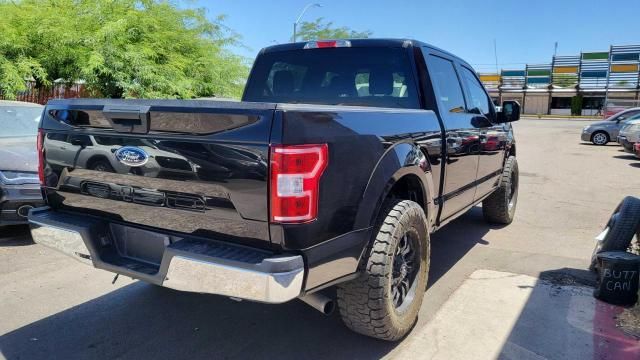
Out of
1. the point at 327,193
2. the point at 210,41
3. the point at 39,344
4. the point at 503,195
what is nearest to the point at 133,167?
the point at 327,193

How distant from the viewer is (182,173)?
2.61m

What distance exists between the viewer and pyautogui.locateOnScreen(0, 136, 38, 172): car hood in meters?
5.54

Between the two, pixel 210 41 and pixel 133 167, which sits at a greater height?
pixel 210 41

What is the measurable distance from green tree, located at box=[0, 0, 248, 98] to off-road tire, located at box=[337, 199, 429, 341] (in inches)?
498

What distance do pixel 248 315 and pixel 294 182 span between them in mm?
1723

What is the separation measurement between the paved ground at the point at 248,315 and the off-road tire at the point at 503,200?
637 mm

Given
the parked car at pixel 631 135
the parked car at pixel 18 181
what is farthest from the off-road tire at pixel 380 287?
the parked car at pixel 631 135

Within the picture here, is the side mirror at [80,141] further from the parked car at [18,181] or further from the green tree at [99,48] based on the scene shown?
the green tree at [99,48]

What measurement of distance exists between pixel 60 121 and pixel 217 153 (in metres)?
1.30

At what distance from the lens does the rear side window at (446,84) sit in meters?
4.19

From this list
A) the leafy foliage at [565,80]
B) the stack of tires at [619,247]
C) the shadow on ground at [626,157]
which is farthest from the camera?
the leafy foliage at [565,80]

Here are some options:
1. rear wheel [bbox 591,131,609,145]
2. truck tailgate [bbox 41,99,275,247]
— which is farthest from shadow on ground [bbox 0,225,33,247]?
rear wheel [bbox 591,131,609,145]

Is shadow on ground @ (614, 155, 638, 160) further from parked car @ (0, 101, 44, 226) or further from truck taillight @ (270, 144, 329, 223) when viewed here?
truck taillight @ (270, 144, 329, 223)

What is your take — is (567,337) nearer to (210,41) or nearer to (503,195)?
(503,195)
